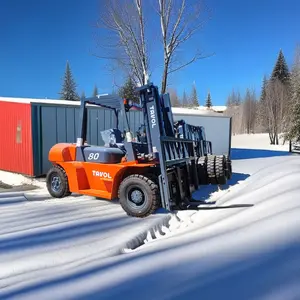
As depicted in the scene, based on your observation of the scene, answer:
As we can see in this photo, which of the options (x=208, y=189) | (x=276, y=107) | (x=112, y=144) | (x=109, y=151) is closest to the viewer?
(x=109, y=151)

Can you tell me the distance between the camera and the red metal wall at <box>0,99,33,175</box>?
1055 centimetres

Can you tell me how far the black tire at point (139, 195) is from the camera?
18.2ft

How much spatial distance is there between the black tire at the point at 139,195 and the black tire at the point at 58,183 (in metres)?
1.98

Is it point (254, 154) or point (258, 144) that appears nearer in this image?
point (254, 154)

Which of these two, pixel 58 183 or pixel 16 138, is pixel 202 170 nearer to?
pixel 58 183

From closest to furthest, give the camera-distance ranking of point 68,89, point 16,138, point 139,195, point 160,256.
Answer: point 160,256 → point 139,195 → point 16,138 → point 68,89

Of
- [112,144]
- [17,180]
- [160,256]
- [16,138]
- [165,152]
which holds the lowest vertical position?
[17,180]

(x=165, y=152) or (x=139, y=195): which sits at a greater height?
(x=165, y=152)

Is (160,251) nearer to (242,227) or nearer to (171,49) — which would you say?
(242,227)

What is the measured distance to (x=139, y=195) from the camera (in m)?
5.78

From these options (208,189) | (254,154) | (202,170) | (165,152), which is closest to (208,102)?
(254,154)

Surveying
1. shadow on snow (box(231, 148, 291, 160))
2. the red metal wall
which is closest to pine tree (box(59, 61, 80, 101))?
shadow on snow (box(231, 148, 291, 160))

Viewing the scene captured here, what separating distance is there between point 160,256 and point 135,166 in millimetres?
3031

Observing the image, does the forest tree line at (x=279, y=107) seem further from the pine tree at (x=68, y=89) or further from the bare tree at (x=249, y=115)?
the pine tree at (x=68, y=89)
